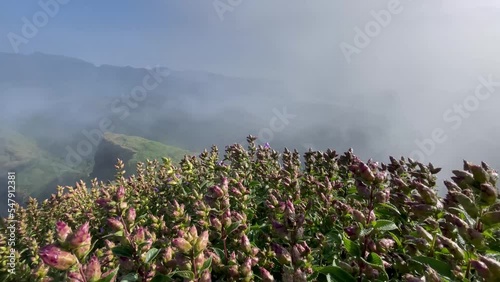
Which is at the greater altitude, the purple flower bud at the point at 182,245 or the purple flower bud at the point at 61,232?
the purple flower bud at the point at 61,232

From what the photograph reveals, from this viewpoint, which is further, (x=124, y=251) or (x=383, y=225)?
(x=383, y=225)

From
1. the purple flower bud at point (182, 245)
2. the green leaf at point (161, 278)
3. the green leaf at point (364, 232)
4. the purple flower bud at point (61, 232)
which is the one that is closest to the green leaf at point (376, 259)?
the green leaf at point (364, 232)

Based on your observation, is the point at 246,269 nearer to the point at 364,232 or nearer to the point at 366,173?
the point at 364,232

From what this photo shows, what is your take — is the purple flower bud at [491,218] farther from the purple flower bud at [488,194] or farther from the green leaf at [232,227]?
the green leaf at [232,227]

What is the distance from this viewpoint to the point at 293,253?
2.08 meters

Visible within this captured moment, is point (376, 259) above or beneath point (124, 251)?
above

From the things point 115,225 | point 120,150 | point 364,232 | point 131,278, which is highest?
point 364,232

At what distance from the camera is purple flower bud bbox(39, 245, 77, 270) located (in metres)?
1.60

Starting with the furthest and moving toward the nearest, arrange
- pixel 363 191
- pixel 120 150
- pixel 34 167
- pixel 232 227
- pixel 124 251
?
pixel 34 167 < pixel 120 150 < pixel 232 227 < pixel 363 191 < pixel 124 251

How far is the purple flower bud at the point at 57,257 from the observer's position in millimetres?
1601

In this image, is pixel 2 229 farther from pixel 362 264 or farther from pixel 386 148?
pixel 386 148

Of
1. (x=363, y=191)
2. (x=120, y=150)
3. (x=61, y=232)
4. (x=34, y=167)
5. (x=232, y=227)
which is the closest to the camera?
(x=61, y=232)

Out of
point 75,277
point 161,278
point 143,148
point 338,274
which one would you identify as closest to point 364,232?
point 338,274

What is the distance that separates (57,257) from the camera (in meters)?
1.63
